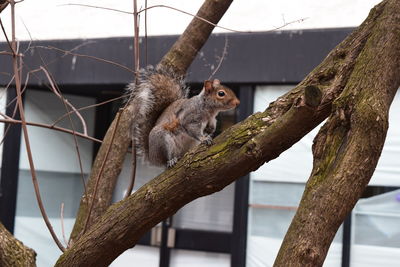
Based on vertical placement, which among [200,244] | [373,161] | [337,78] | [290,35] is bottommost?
[200,244]

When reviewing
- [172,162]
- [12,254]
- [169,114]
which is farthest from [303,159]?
[12,254]

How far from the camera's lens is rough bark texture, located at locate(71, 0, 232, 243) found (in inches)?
97.4

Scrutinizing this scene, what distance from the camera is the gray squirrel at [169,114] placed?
2.63 meters

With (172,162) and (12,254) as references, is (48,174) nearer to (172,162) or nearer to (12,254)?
(172,162)

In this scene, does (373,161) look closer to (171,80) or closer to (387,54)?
(387,54)

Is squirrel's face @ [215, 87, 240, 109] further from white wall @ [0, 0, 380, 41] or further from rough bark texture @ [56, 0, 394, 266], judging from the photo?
white wall @ [0, 0, 380, 41]

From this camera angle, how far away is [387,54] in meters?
1.56

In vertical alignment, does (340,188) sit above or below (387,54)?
below

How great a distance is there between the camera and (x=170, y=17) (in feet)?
16.8

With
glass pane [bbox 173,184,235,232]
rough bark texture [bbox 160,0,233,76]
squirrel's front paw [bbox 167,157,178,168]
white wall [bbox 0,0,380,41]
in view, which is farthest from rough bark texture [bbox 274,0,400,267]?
glass pane [bbox 173,184,235,232]

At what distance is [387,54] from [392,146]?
9.25 feet

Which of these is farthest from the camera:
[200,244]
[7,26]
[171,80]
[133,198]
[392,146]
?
[7,26]

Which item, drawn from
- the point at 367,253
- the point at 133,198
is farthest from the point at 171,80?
the point at 367,253

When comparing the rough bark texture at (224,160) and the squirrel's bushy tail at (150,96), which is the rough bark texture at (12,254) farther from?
the squirrel's bushy tail at (150,96)
